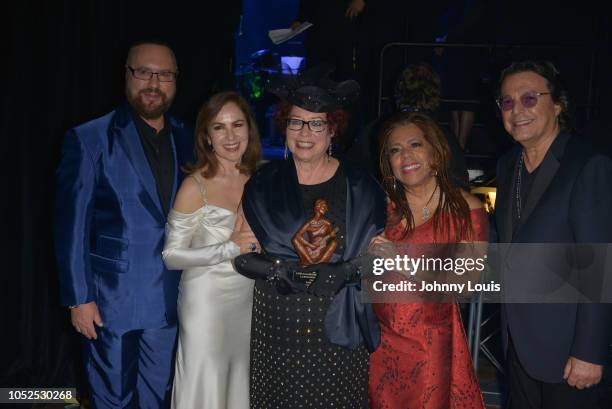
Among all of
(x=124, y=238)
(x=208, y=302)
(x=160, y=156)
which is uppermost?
(x=160, y=156)

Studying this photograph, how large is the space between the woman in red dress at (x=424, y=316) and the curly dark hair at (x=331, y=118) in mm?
243

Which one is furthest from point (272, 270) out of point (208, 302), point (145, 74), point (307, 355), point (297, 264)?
point (145, 74)

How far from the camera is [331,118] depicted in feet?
7.87

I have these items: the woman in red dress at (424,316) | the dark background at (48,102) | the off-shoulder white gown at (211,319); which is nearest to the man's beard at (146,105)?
the off-shoulder white gown at (211,319)

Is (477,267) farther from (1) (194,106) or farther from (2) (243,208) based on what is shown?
(1) (194,106)

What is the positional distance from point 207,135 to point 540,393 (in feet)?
6.58

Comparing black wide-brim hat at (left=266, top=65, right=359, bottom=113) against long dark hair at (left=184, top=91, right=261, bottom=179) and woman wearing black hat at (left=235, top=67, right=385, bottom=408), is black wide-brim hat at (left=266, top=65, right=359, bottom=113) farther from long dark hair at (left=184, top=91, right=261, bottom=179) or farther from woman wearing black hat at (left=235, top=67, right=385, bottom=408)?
long dark hair at (left=184, top=91, right=261, bottom=179)

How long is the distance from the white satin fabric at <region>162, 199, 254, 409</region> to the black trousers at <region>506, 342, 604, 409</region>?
1.29 m

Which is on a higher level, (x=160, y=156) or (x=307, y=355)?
(x=160, y=156)

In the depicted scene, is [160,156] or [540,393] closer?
[540,393]

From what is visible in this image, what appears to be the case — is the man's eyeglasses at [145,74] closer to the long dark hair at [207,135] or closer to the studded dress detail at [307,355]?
the long dark hair at [207,135]

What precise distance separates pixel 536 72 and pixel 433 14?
13.1 ft

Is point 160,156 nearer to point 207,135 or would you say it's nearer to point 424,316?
point 207,135

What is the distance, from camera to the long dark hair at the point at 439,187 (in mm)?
2398
